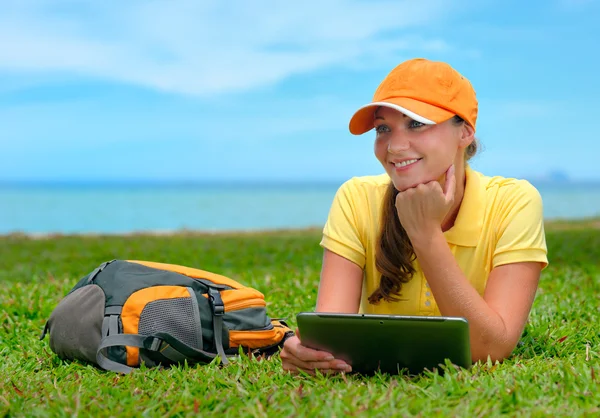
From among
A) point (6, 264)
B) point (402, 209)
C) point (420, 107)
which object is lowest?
point (6, 264)

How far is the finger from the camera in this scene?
2961mm

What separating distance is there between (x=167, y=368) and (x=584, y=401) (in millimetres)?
1960

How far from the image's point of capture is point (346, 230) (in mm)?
3328

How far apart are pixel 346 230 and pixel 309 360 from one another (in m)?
0.65

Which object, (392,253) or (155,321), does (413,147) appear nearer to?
(392,253)

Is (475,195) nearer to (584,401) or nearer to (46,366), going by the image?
(584,401)

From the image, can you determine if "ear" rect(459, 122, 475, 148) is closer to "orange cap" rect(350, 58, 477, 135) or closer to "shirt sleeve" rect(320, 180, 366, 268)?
"orange cap" rect(350, 58, 477, 135)

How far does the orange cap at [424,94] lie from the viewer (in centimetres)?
289

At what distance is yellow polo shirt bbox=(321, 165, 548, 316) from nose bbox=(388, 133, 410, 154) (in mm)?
475

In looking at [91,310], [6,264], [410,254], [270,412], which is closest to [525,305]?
[410,254]

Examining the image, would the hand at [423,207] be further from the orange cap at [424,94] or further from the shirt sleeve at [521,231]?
the shirt sleeve at [521,231]

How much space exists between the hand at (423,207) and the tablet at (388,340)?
43 cm

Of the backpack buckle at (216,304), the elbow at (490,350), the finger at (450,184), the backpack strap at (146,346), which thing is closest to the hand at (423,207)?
the finger at (450,184)

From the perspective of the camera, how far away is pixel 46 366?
3.80 m
